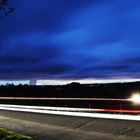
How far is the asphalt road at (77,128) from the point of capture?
37.6ft

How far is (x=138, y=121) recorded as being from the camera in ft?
43.3

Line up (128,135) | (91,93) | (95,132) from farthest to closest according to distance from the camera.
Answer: (91,93) → (95,132) → (128,135)

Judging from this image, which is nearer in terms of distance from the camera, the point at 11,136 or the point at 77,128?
the point at 11,136

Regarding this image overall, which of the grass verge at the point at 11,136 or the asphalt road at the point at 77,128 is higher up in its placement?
the asphalt road at the point at 77,128

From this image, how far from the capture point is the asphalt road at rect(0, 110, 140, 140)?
11453 millimetres

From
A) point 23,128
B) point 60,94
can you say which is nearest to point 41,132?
point 23,128

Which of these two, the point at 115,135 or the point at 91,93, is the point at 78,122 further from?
the point at 91,93

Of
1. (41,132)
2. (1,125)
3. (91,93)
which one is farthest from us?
(91,93)

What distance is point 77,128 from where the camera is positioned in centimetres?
1320

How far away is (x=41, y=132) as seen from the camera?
1302 cm

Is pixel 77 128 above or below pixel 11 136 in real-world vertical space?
above

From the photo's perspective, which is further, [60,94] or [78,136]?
[60,94]

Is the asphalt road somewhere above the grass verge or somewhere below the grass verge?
above

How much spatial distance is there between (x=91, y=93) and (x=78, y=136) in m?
181
